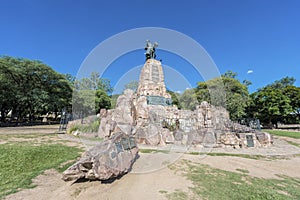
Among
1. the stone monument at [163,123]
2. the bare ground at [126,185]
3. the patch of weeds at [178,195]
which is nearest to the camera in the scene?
the patch of weeds at [178,195]

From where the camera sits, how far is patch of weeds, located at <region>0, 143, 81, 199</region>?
11.7 feet

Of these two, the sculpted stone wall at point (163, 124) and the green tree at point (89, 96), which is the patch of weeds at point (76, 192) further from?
the green tree at point (89, 96)

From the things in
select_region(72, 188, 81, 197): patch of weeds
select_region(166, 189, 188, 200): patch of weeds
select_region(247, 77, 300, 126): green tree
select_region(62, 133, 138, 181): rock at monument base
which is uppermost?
select_region(247, 77, 300, 126): green tree

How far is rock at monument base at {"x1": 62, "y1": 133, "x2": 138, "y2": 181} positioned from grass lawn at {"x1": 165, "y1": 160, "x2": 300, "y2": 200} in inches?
61.6

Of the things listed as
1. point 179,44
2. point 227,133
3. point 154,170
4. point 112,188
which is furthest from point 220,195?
point 179,44

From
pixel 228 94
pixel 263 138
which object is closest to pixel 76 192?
pixel 263 138

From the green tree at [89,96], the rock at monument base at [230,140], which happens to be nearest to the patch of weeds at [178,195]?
the rock at monument base at [230,140]

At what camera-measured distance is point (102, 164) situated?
349cm

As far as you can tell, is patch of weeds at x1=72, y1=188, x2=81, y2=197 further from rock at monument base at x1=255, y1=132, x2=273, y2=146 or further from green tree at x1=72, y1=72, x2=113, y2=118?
green tree at x1=72, y1=72, x2=113, y2=118

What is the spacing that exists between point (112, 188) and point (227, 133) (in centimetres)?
850

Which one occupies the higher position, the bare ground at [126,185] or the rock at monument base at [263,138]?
the rock at monument base at [263,138]

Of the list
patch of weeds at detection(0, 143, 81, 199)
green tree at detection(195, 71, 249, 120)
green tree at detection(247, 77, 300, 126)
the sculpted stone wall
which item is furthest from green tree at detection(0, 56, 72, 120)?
green tree at detection(247, 77, 300, 126)

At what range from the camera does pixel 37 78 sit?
22109 millimetres

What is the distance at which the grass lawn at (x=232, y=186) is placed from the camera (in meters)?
3.11
